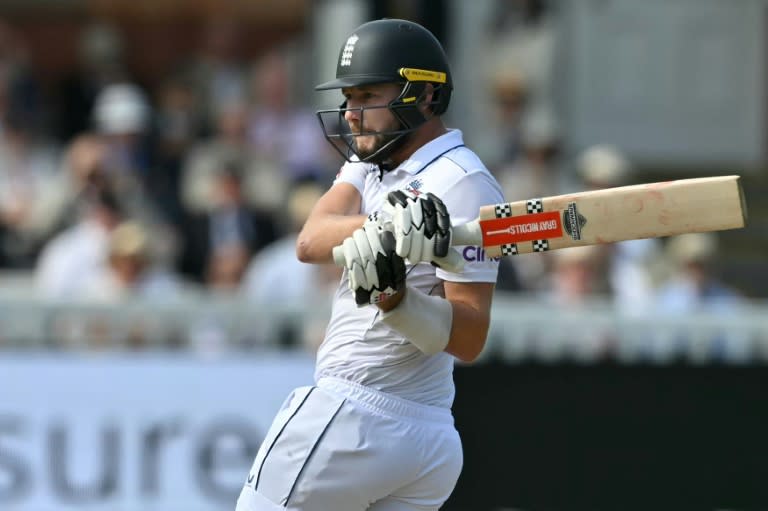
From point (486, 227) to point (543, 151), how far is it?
686 centimetres

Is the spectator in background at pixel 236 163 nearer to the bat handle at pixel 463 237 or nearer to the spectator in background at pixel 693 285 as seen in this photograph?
the spectator in background at pixel 693 285

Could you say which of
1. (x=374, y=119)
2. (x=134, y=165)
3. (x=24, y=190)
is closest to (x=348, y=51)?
(x=374, y=119)

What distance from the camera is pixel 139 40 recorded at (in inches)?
520

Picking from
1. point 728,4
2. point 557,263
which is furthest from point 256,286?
point 728,4

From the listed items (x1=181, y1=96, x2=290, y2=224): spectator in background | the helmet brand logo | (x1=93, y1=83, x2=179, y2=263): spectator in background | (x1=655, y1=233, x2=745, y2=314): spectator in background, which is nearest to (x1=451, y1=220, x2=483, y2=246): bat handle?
the helmet brand logo

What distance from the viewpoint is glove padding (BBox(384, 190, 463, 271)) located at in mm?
3668

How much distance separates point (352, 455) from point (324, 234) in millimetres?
584

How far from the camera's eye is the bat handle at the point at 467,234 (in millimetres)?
3826

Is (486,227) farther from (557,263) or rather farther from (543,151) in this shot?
(543,151)

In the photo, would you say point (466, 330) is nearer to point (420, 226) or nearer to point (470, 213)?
point (470, 213)

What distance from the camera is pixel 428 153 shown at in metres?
4.17

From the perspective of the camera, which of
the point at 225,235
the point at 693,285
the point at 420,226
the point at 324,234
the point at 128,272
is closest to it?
the point at 420,226

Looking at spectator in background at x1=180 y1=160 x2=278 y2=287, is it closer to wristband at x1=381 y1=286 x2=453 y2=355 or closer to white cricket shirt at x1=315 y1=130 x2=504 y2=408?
white cricket shirt at x1=315 y1=130 x2=504 y2=408

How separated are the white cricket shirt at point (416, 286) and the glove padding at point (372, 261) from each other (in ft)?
1.07
